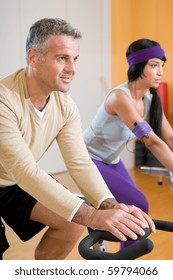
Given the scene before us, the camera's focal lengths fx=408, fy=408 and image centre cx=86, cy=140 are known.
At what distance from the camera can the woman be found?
2209 millimetres

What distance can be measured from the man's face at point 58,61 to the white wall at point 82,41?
2668 mm

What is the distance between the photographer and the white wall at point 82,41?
13.4 feet

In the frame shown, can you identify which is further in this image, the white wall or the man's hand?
the white wall

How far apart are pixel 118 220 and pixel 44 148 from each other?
62 cm

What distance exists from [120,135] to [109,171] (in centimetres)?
23

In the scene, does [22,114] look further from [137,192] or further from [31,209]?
[137,192]

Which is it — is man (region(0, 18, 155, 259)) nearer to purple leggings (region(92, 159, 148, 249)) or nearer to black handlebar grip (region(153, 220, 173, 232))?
black handlebar grip (region(153, 220, 173, 232))

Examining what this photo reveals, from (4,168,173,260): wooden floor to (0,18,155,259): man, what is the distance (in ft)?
2.98

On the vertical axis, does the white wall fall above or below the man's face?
below

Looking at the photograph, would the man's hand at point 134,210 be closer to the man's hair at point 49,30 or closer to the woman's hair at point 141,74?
the man's hair at point 49,30

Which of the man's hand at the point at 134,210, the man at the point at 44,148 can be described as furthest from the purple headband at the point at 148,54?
the man's hand at the point at 134,210

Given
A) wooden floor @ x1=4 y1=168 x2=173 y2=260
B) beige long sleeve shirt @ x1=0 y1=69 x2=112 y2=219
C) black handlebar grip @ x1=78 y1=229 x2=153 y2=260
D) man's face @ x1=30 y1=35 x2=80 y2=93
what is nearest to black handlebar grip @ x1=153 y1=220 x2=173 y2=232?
black handlebar grip @ x1=78 y1=229 x2=153 y2=260

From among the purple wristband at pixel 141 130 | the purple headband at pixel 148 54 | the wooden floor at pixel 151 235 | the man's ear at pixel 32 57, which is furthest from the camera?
the wooden floor at pixel 151 235
